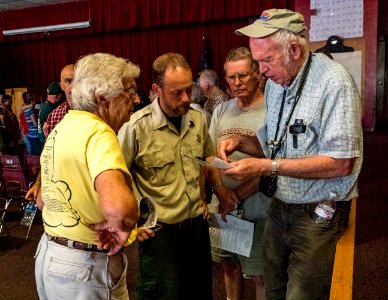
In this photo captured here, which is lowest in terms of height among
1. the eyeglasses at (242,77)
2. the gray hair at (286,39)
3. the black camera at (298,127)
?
the black camera at (298,127)

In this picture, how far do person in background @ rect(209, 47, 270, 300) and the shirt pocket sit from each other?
19.3 inches

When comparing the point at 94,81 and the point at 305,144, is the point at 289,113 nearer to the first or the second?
the point at 305,144

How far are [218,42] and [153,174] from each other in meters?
9.51

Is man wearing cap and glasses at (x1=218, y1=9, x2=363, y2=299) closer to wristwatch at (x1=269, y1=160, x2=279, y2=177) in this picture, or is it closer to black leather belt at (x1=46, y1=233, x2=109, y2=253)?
wristwatch at (x1=269, y1=160, x2=279, y2=177)

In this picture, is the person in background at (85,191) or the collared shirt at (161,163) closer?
the person in background at (85,191)

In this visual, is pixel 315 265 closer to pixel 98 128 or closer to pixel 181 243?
pixel 181 243

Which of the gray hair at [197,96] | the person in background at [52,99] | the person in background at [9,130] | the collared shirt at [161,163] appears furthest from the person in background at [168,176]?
the person in background at [9,130]

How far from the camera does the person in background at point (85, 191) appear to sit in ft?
4.63

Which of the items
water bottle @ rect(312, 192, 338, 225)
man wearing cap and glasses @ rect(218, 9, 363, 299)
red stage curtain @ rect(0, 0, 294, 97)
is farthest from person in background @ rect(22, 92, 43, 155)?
water bottle @ rect(312, 192, 338, 225)

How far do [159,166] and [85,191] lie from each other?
2.32 feet

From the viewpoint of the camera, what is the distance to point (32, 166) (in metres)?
4.81

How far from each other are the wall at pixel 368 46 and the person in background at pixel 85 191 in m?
8.54

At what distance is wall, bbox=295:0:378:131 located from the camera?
8.90 meters

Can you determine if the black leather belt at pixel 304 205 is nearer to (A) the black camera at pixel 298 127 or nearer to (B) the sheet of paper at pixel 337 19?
(A) the black camera at pixel 298 127
